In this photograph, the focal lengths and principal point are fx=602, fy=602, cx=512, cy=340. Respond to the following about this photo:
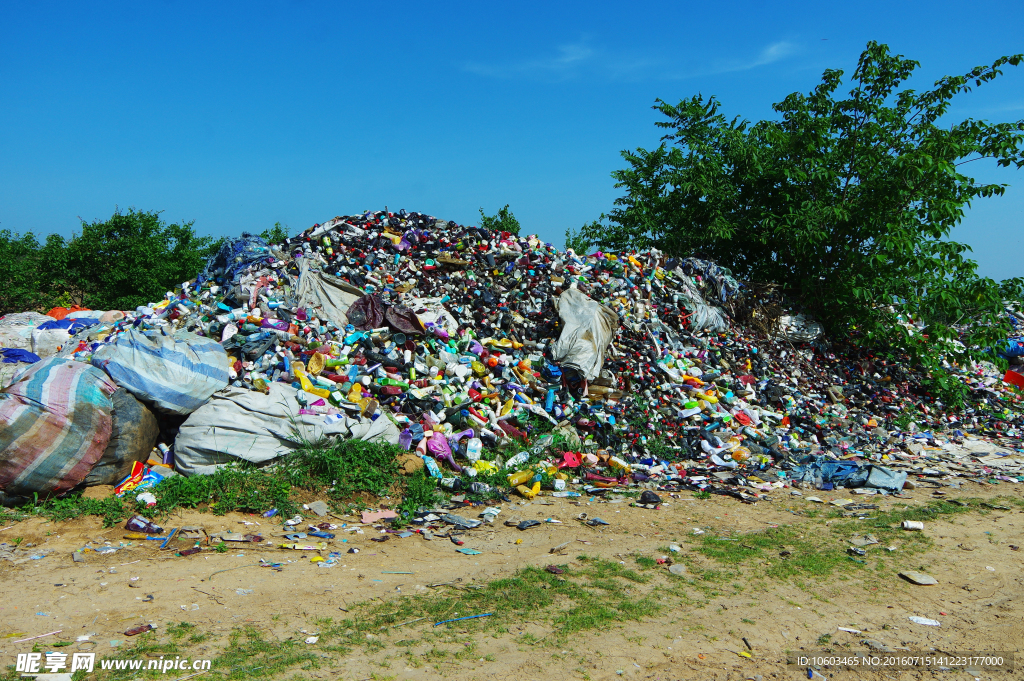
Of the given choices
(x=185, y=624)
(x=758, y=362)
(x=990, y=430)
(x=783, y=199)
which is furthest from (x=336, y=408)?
(x=990, y=430)

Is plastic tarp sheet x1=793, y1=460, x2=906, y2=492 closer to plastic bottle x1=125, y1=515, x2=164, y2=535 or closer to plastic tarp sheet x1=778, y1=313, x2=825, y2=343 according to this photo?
plastic tarp sheet x1=778, y1=313, x2=825, y2=343

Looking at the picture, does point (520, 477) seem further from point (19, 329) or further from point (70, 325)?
point (19, 329)

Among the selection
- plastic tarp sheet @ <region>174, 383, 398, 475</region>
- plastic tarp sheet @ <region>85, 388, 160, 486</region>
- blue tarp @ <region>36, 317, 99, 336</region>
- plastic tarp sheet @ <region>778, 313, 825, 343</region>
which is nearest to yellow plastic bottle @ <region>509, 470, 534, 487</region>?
plastic tarp sheet @ <region>174, 383, 398, 475</region>

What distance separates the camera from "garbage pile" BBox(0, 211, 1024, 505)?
4566 millimetres

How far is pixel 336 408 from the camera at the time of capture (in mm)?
5250

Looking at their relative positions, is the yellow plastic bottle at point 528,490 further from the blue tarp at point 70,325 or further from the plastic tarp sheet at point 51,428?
the blue tarp at point 70,325

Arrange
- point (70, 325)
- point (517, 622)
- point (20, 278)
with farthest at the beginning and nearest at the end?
point (20, 278), point (70, 325), point (517, 622)

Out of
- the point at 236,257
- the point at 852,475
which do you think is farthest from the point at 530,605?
the point at 236,257

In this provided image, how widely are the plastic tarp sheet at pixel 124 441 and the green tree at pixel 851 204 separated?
25.7ft

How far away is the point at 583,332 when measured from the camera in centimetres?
682

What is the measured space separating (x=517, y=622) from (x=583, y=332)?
13.8 feet

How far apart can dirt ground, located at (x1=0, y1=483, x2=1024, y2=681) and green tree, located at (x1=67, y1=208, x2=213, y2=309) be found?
9.21m

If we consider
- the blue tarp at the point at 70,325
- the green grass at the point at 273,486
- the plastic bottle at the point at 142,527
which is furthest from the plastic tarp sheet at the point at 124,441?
the blue tarp at the point at 70,325

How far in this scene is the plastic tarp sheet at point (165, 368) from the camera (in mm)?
4555
